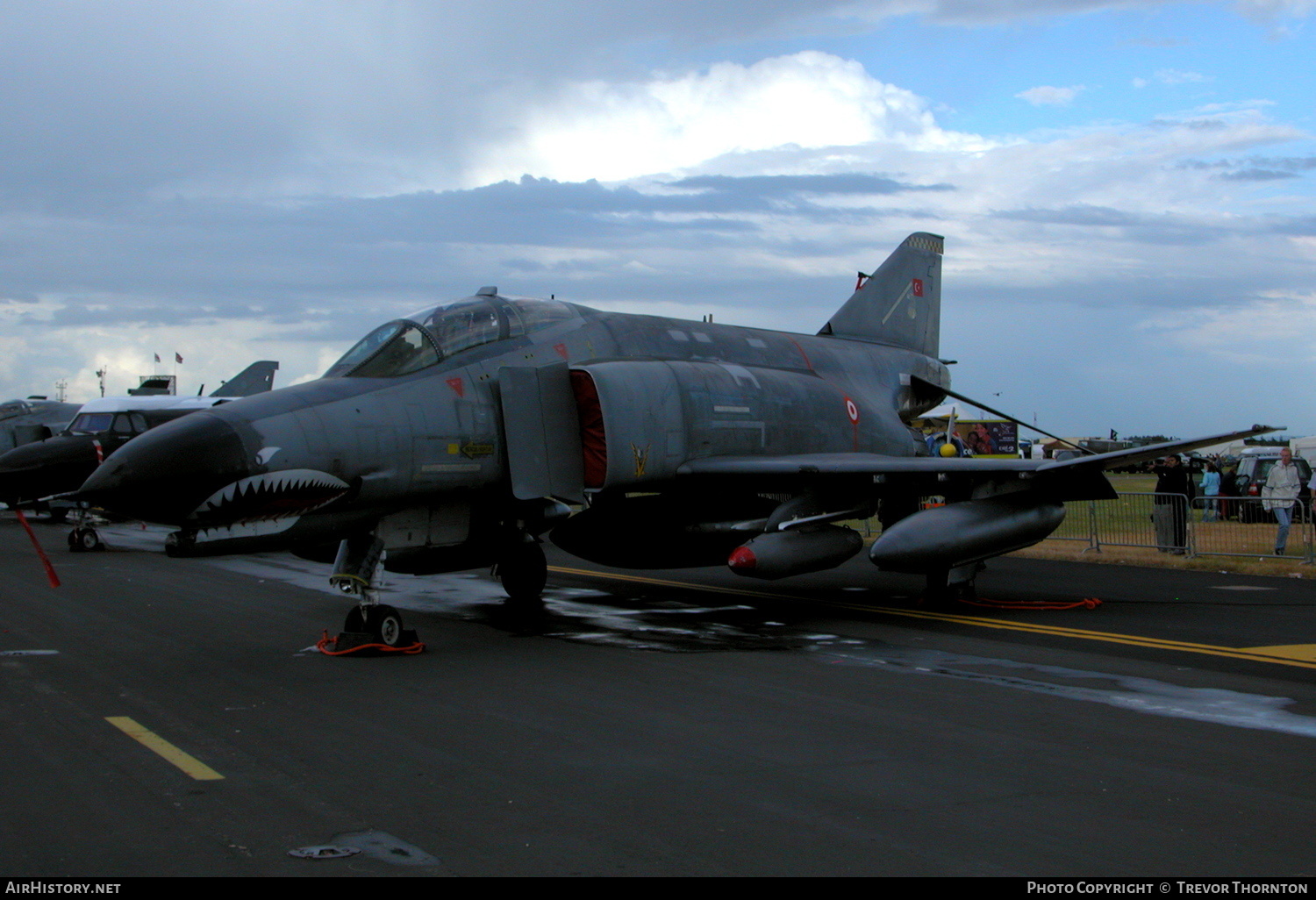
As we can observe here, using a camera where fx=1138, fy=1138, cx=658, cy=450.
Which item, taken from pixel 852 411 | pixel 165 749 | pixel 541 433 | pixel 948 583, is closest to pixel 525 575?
pixel 541 433

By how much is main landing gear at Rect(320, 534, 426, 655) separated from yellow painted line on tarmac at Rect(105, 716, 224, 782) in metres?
2.66

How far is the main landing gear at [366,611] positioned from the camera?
383 inches

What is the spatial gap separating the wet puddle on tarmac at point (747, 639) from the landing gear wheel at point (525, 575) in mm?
269

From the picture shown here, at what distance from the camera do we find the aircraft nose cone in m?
8.26

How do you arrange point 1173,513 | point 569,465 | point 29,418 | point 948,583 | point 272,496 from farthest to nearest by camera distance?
point 29,418 < point 1173,513 < point 948,583 < point 569,465 < point 272,496

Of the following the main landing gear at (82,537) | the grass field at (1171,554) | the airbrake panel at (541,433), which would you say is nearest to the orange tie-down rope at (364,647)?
the airbrake panel at (541,433)

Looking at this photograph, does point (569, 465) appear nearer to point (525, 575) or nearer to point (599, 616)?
point (599, 616)

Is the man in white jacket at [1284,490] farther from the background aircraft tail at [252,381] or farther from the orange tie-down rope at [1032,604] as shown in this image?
the background aircraft tail at [252,381]

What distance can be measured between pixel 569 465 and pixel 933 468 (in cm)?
398

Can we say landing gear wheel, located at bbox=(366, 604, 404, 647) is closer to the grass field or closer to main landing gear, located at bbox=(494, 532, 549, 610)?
main landing gear, located at bbox=(494, 532, 549, 610)

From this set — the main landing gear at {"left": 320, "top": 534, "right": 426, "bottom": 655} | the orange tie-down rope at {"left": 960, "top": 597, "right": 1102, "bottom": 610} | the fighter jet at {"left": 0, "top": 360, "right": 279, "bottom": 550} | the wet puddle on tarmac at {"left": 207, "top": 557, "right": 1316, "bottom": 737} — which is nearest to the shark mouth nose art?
the main landing gear at {"left": 320, "top": 534, "right": 426, "bottom": 655}

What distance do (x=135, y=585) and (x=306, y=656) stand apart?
6777mm

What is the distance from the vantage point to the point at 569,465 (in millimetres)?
10859

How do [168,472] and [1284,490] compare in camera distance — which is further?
[1284,490]
